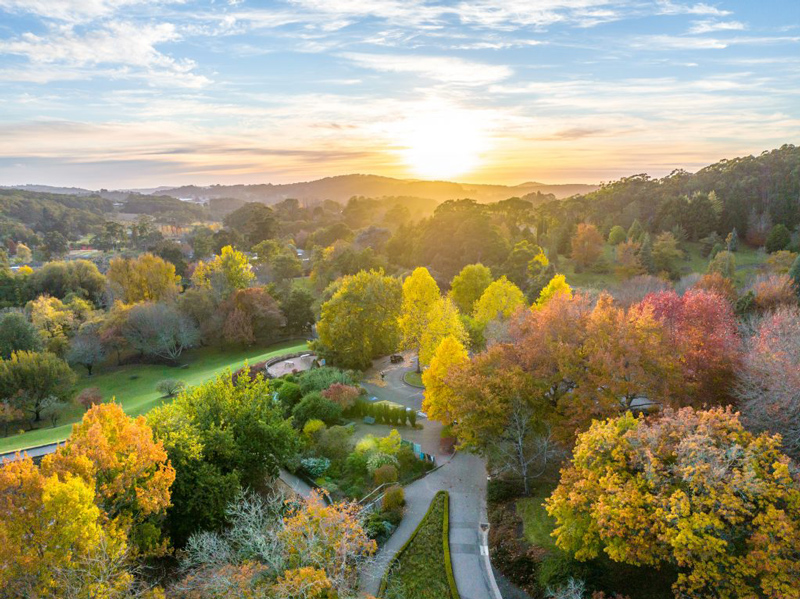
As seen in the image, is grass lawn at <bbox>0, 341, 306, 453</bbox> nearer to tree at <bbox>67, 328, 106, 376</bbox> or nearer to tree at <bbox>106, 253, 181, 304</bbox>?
tree at <bbox>67, 328, 106, 376</bbox>

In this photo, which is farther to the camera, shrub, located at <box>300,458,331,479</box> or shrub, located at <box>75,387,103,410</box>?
shrub, located at <box>75,387,103,410</box>

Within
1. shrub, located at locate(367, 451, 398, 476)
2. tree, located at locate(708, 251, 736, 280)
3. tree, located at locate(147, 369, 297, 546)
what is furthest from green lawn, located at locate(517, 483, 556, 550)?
tree, located at locate(708, 251, 736, 280)

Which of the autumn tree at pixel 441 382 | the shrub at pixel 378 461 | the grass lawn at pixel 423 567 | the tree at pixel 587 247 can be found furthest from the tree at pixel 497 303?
the tree at pixel 587 247

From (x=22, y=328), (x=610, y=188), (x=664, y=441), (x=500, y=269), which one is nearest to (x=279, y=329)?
(x=22, y=328)

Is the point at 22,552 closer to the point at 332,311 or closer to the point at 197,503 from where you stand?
the point at 197,503

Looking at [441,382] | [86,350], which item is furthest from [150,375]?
[441,382]

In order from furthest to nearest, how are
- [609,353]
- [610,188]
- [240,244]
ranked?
[240,244], [610,188], [609,353]

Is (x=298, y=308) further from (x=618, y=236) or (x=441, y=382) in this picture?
(x=618, y=236)
